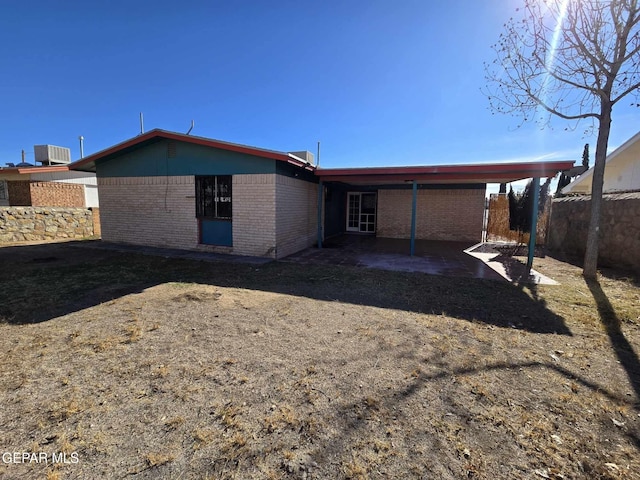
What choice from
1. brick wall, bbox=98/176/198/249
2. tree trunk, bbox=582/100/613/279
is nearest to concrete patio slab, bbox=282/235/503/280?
tree trunk, bbox=582/100/613/279

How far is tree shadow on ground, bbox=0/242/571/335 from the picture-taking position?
4.38 meters

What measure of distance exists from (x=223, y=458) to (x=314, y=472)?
562 mm

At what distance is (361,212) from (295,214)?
610cm

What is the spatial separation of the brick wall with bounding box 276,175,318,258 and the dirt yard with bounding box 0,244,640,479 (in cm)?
388

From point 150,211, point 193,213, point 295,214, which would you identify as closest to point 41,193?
Answer: point 150,211

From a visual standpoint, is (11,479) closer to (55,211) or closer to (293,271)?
(293,271)

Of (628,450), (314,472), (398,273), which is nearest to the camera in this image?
(314,472)

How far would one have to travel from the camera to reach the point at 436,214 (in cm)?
1320

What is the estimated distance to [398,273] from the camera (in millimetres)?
6961

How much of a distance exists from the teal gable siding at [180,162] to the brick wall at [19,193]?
19.0 ft

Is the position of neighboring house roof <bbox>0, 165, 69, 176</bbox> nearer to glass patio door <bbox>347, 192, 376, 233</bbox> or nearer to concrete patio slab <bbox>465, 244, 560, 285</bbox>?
glass patio door <bbox>347, 192, 376, 233</bbox>

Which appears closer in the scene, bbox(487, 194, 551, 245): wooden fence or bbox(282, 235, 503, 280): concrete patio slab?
bbox(282, 235, 503, 280): concrete patio slab

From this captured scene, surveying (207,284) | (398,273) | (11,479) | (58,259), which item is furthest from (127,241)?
(11,479)

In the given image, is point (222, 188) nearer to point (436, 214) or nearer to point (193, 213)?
point (193, 213)
